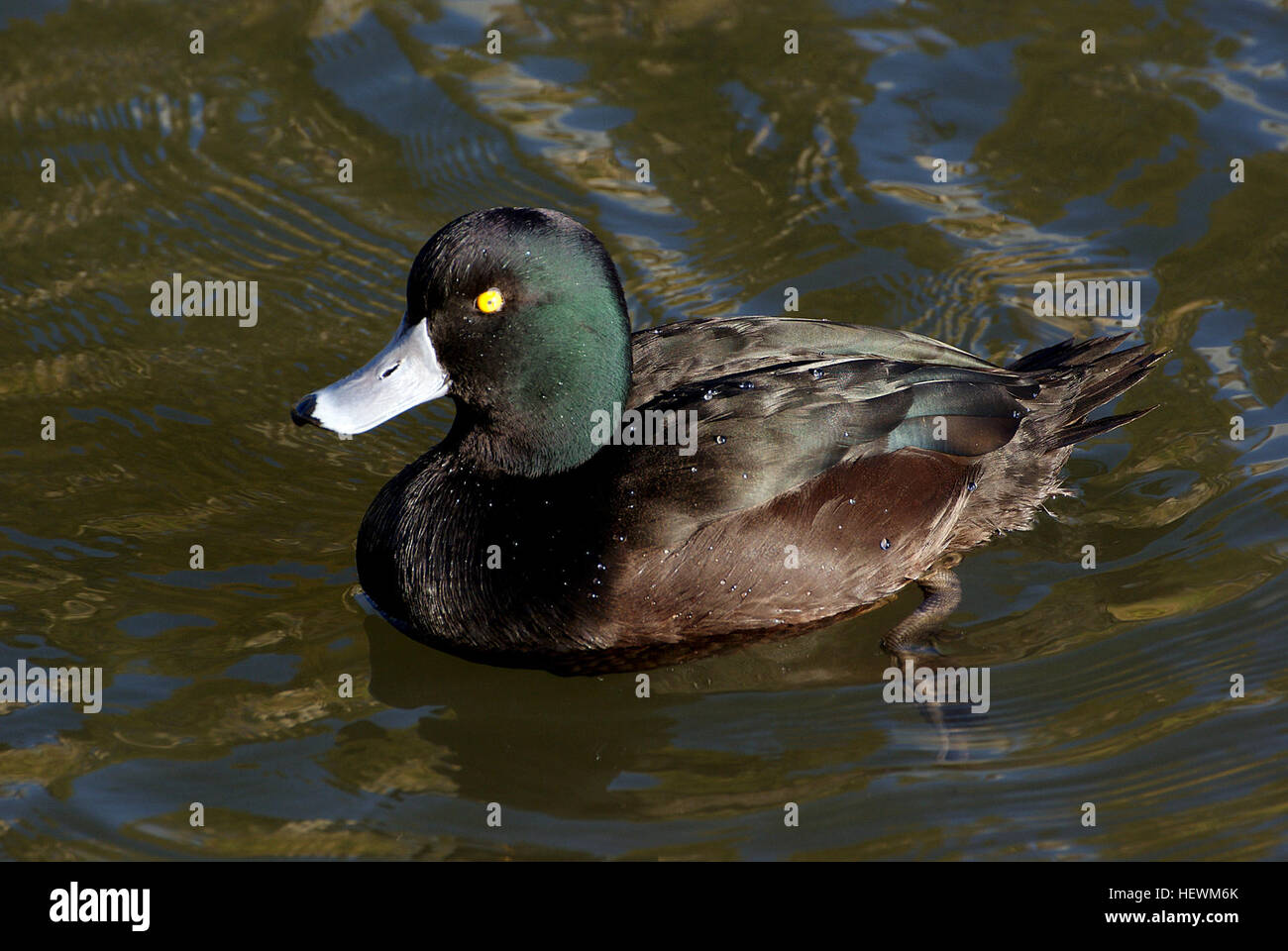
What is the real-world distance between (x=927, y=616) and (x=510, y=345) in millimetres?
2009

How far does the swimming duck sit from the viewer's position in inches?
233

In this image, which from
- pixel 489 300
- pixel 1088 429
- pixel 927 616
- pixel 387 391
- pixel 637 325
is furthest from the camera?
pixel 637 325

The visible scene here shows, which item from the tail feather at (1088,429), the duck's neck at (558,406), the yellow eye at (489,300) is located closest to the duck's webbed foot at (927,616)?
the tail feather at (1088,429)

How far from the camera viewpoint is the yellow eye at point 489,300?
5852 millimetres

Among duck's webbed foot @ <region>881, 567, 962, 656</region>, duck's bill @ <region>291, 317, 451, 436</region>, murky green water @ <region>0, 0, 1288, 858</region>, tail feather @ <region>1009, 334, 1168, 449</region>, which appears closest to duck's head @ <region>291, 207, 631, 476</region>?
duck's bill @ <region>291, 317, 451, 436</region>

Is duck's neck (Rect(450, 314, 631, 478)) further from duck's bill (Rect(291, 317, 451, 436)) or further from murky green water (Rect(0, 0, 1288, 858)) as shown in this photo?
murky green water (Rect(0, 0, 1288, 858))

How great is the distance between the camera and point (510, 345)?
595 cm

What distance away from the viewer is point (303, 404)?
600 centimetres

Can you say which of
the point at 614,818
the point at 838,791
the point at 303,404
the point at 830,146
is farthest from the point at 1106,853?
the point at 830,146

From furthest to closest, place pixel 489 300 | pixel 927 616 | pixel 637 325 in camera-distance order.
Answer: pixel 637 325 → pixel 927 616 → pixel 489 300

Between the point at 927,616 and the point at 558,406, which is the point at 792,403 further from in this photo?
the point at 927,616

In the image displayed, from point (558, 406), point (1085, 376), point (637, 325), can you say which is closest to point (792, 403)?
point (558, 406)

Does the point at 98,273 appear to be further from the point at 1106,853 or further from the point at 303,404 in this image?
the point at 1106,853
